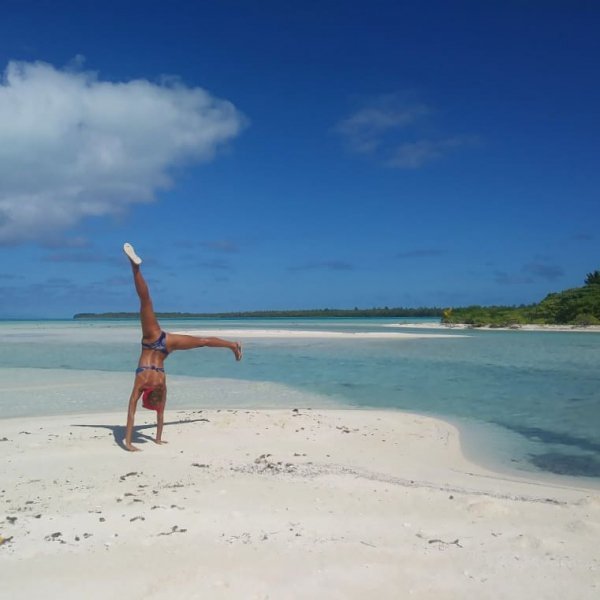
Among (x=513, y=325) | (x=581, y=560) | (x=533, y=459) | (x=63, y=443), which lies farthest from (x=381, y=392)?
(x=513, y=325)

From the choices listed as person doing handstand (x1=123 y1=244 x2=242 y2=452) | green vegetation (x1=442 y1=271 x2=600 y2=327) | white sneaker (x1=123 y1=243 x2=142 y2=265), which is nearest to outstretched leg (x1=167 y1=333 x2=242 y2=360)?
person doing handstand (x1=123 y1=244 x2=242 y2=452)

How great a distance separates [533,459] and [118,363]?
→ 19981 millimetres

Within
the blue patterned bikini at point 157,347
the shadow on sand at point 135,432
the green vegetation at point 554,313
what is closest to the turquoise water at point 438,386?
the shadow on sand at point 135,432

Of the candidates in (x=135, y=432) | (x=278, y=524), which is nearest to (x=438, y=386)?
(x=135, y=432)

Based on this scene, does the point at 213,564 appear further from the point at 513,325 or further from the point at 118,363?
the point at 513,325

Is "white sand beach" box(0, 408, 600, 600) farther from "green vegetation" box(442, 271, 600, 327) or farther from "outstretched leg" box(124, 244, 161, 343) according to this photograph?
"green vegetation" box(442, 271, 600, 327)

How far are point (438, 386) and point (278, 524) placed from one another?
12805mm

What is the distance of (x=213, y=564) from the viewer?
453cm

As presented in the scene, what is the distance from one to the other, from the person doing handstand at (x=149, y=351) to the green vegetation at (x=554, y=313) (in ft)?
202

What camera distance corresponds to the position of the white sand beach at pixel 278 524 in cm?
426

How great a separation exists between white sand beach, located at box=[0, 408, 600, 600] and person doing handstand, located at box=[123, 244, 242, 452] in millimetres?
639

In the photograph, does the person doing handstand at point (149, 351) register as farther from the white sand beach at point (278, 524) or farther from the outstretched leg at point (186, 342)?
the white sand beach at point (278, 524)

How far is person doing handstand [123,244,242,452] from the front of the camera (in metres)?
8.21

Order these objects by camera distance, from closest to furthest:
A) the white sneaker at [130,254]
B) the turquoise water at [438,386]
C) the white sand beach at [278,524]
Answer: the white sand beach at [278,524], the white sneaker at [130,254], the turquoise water at [438,386]
